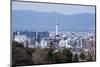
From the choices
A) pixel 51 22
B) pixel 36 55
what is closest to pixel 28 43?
pixel 36 55

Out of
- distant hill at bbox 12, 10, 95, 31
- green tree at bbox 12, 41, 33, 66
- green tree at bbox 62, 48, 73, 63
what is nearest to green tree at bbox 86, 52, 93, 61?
green tree at bbox 62, 48, 73, 63

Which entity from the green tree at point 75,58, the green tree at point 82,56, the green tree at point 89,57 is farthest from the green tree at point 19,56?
the green tree at point 89,57

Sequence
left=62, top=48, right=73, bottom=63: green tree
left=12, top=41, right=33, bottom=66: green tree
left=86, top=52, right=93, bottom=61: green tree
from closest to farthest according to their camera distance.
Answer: left=12, top=41, right=33, bottom=66: green tree
left=62, top=48, right=73, bottom=63: green tree
left=86, top=52, right=93, bottom=61: green tree

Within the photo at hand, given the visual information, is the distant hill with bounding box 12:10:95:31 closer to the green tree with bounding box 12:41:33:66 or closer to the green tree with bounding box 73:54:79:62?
the green tree with bounding box 12:41:33:66

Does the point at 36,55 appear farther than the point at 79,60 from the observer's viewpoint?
No

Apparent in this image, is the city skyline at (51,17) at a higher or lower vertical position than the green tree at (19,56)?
higher

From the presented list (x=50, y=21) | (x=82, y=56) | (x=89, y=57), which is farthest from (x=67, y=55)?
(x=50, y=21)

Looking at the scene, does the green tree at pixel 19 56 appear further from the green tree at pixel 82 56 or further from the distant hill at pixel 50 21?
the green tree at pixel 82 56

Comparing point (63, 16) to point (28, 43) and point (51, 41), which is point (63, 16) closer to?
point (51, 41)
